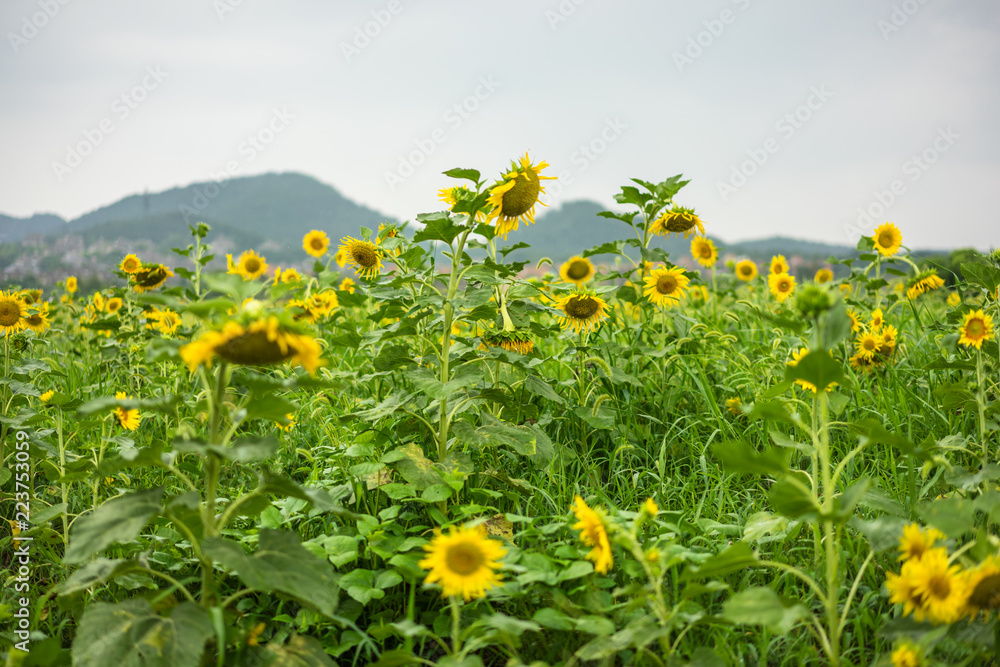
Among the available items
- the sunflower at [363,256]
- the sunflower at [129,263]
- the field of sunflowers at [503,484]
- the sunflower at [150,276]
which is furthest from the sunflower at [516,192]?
the sunflower at [129,263]

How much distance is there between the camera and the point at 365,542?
5.80 ft

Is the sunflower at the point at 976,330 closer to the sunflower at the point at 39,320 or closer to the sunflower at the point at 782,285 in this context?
the sunflower at the point at 782,285

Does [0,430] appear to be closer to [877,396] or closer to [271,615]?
[271,615]

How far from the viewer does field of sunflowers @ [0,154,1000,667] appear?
45.6 inches

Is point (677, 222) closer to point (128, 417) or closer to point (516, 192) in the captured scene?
point (516, 192)

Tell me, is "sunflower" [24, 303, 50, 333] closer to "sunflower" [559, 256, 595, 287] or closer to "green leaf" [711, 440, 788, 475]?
"sunflower" [559, 256, 595, 287]

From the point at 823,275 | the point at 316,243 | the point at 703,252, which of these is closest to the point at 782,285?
the point at 703,252

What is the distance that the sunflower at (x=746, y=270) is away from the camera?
5230 millimetres

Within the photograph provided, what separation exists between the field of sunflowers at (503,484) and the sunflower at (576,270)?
0.01 metres

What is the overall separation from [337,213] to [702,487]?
236 ft

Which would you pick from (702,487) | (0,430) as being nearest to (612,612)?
(702,487)

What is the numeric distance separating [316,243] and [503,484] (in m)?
3.07

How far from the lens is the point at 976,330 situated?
1808 mm

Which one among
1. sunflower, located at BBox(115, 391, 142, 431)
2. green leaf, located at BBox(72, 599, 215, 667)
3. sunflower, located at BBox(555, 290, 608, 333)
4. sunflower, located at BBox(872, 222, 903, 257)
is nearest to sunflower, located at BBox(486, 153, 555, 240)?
sunflower, located at BBox(555, 290, 608, 333)
